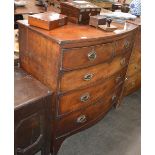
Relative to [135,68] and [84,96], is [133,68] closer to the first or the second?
[135,68]

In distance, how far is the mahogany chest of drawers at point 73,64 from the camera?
5.15ft

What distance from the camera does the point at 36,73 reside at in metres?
1.79

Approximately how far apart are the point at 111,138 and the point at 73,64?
1085 millimetres

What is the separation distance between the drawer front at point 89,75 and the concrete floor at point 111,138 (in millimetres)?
681

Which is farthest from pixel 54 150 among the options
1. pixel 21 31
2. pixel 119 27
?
pixel 119 27

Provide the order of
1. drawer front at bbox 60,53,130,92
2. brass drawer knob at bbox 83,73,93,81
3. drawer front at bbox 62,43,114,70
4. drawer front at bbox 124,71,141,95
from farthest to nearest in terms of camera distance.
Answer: drawer front at bbox 124,71,141,95 < brass drawer knob at bbox 83,73,93,81 < drawer front at bbox 60,53,130,92 < drawer front at bbox 62,43,114,70

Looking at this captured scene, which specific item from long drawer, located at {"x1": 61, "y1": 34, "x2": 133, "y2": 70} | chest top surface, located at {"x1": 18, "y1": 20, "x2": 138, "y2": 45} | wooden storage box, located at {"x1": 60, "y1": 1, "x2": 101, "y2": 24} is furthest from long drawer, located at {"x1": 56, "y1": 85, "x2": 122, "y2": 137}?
wooden storage box, located at {"x1": 60, "y1": 1, "x2": 101, "y2": 24}

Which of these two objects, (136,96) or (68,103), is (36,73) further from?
(136,96)

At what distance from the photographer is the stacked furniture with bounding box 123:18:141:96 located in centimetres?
237

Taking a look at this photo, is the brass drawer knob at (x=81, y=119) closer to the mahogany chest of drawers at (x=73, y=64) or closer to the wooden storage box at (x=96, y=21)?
the mahogany chest of drawers at (x=73, y=64)

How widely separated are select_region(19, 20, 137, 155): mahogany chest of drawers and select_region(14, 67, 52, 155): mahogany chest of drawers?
3.7 inches

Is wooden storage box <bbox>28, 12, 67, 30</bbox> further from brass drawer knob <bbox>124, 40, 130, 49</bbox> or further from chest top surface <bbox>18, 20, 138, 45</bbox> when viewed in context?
brass drawer knob <bbox>124, 40, 130, 49</bbox>

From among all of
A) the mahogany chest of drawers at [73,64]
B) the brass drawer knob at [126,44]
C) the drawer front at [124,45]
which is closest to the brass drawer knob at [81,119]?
the mahogany chest of drawers at [73,64]

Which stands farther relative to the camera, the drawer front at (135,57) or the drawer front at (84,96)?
the drawer front at (135,57)
